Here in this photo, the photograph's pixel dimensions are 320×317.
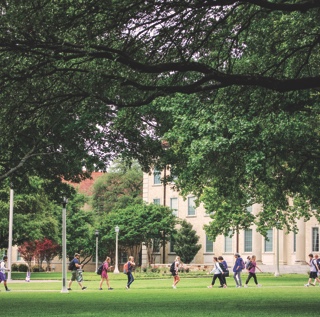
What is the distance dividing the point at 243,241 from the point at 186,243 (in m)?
5.75

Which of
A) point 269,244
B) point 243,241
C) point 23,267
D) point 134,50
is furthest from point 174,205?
point 134,50

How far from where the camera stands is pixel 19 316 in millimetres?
20391

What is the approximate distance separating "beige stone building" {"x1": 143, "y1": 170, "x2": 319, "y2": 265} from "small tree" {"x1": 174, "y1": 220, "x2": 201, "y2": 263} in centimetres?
202

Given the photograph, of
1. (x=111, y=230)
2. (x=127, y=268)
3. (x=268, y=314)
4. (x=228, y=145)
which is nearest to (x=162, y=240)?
(x=111, y=230)

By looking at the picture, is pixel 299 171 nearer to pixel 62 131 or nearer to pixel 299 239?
pixel 62 131

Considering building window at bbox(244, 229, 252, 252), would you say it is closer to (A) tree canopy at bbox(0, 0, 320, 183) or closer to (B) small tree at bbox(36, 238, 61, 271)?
(B) small tree at bbox(36, 238, 61, 271)

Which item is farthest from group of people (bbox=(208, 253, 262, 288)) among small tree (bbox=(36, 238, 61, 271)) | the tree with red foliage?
small tree (bbox=(36, 238, 61, 271))

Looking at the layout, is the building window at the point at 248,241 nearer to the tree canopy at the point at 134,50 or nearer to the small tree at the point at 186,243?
the small tree at the point at 186,243

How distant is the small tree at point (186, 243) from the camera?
79.1m

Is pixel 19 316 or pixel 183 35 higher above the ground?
pixel 183 35

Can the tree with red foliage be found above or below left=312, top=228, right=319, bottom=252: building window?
below

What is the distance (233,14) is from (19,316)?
9.40 m

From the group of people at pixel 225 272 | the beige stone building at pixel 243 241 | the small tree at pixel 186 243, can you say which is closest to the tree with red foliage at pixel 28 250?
the beige stone building at pixel 243 241

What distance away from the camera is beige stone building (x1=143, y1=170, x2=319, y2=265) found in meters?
71.6
